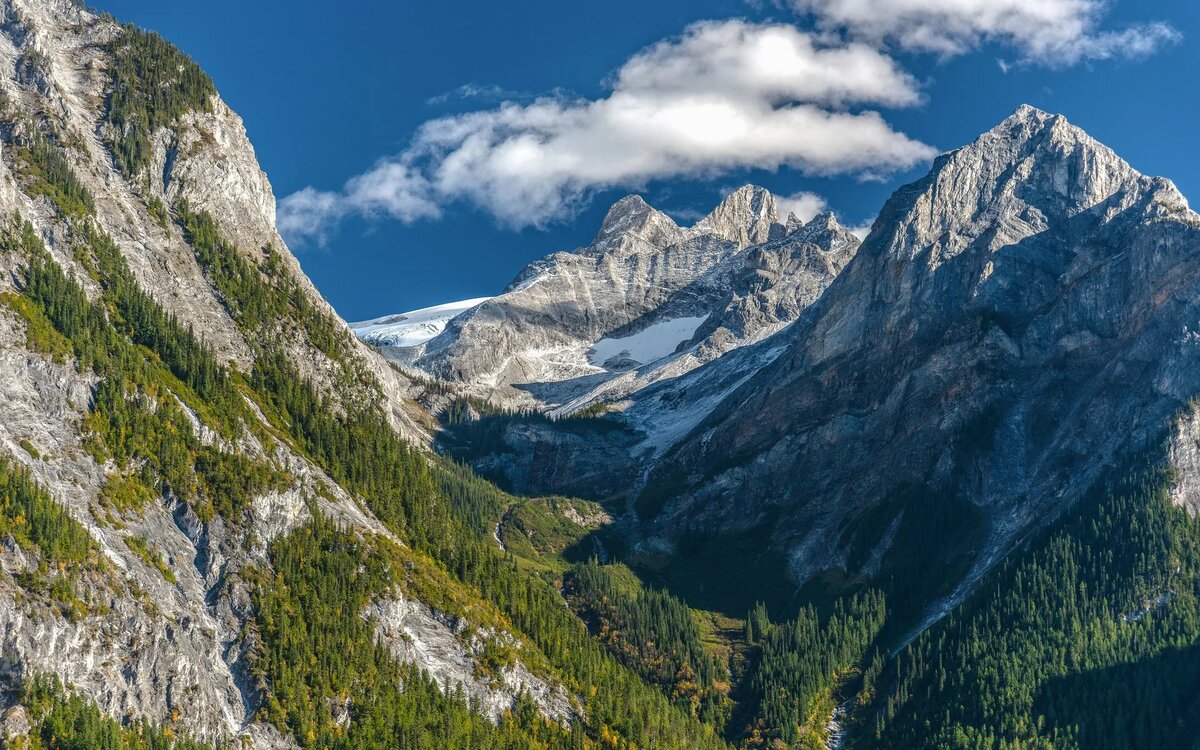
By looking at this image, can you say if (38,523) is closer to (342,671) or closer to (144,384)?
(144,384)

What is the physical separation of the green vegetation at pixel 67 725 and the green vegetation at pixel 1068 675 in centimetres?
10294

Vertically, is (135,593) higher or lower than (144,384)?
lower

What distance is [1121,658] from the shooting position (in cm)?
18538

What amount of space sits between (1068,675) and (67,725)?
12633 cm

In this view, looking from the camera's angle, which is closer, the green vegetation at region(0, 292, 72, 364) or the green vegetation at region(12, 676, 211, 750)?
the green vegetation at region(12, 676, 211, 750)

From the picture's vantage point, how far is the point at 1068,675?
608 feet

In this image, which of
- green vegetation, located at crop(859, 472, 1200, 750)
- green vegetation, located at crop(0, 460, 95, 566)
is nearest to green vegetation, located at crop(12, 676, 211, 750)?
green vegetation, located at crop(0, 460, 95, 566)

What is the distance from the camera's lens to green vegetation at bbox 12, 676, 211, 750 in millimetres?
126562

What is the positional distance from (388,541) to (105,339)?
4483 cm

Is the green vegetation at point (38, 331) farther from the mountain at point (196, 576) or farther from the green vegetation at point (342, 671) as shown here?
the green vegetation at point (342, 671)

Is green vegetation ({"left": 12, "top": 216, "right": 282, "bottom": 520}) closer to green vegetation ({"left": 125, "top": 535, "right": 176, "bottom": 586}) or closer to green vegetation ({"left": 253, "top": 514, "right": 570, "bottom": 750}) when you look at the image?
green vegetation ({"left": 125, "top": 535, "right": 176, "bottom": 586})

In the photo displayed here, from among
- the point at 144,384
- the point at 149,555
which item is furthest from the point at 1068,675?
the point at 144,384

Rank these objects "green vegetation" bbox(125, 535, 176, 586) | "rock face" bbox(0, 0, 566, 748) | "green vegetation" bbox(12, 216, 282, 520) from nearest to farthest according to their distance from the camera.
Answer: "rock face" bbox(0, 0, 566, 748)
"green vegetation" bbox(125, 535, 176, 586)
"green vegetation" bbox(12, 216, 282, 520)

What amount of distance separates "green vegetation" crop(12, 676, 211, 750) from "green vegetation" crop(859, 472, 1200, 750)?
103 meters
